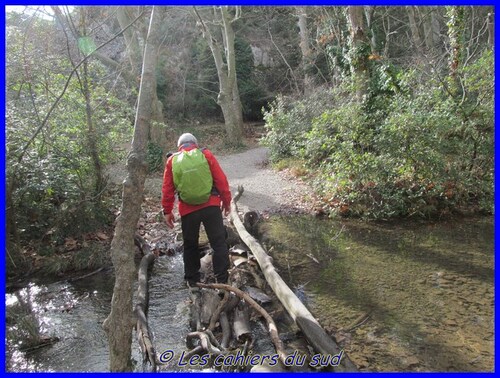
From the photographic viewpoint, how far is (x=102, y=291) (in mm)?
5598

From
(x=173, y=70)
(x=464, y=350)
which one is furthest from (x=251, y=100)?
(x=464, y=350)

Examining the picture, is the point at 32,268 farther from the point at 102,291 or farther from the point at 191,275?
the point at 191,275

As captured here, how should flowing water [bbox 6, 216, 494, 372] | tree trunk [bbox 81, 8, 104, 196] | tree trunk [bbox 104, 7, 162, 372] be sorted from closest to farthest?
1. tree trunk [bbox 104, 7, 162, 372]
2. flowing water [bbox 6, 216, 494, 372]
3. tree trunk [bbox 81, 8, 104, 196]

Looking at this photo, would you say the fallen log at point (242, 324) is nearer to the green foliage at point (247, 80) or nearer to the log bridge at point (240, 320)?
the log bridge at point (240, 320)

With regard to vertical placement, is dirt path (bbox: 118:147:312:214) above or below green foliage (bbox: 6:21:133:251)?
below

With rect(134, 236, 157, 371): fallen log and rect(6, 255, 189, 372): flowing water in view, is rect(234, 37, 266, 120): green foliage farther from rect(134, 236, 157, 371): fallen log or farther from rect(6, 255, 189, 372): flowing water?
rect(6, 255, 189, 372): flowing water

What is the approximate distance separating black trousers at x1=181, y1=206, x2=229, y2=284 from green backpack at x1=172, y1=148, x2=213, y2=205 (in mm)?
263

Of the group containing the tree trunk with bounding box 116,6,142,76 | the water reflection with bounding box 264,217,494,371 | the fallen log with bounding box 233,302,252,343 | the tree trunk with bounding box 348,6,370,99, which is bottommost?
the water reflection with bounding box 264,217,494,371

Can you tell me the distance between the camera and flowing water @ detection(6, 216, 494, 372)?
3924 millimetres

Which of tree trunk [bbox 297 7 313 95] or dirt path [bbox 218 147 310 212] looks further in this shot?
tree trunk [bbox 297 7 313 95]

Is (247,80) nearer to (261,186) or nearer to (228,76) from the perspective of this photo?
(228,76)

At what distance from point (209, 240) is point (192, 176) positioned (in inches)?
39.0

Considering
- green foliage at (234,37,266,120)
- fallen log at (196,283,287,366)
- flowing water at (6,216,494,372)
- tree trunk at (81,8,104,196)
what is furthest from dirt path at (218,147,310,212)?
green foliage at (234,37,266,120)


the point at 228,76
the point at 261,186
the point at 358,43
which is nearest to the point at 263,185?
the point at 261,186
